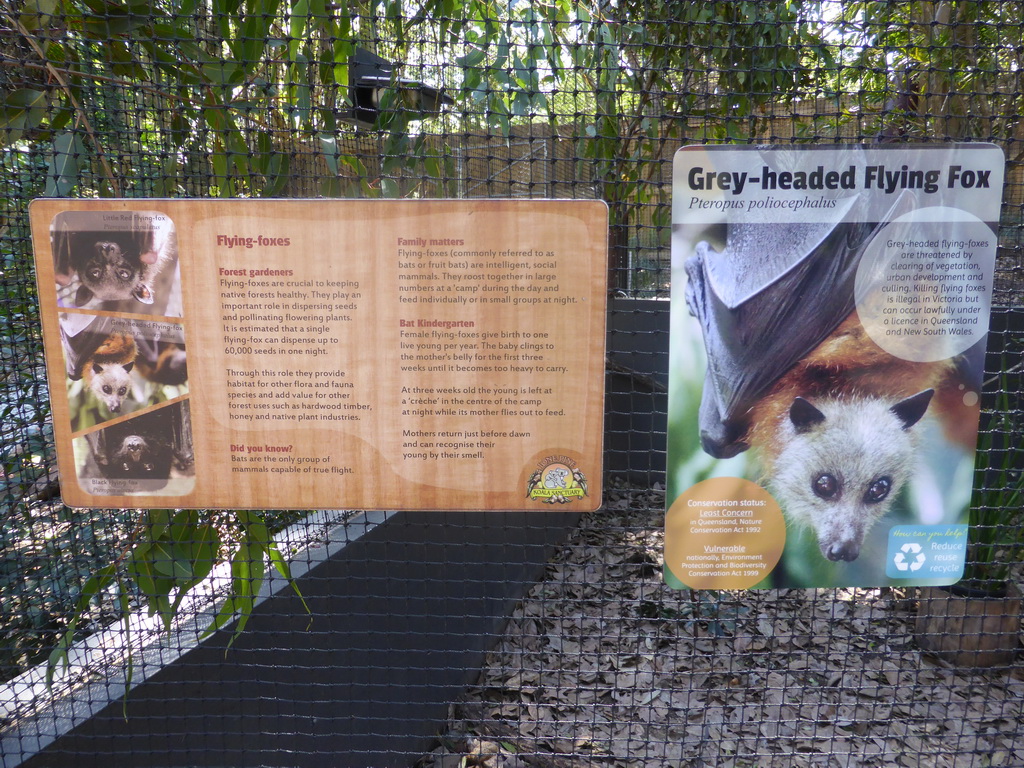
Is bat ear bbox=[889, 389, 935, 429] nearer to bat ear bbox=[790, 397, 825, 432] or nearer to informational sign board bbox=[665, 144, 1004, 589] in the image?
informational sign board bbox=[665, 144, 1004, 589]

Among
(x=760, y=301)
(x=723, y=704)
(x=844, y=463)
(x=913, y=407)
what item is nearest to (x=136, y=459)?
(x=760, y=301)

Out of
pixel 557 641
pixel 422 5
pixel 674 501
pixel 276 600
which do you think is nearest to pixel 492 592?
pixel 557 641

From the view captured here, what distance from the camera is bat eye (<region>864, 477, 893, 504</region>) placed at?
1305mm

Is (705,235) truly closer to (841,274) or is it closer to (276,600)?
(841,274)

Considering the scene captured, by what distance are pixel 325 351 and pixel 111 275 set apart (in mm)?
391

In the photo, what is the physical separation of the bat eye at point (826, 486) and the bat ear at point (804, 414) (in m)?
0.10

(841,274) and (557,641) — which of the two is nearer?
(841,274)

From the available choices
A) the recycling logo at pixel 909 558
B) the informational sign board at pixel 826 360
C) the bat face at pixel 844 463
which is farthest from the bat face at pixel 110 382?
the recycling logo at pixel 909 558

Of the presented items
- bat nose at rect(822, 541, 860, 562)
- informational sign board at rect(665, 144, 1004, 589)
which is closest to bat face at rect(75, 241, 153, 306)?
informational sign board at rect(665, 144, 1004, 589)

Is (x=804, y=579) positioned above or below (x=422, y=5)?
below

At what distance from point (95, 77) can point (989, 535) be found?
8.67 feet

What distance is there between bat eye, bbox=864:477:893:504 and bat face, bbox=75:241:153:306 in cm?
130

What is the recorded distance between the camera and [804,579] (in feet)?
4.33

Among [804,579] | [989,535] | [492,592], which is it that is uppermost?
[804,579]
